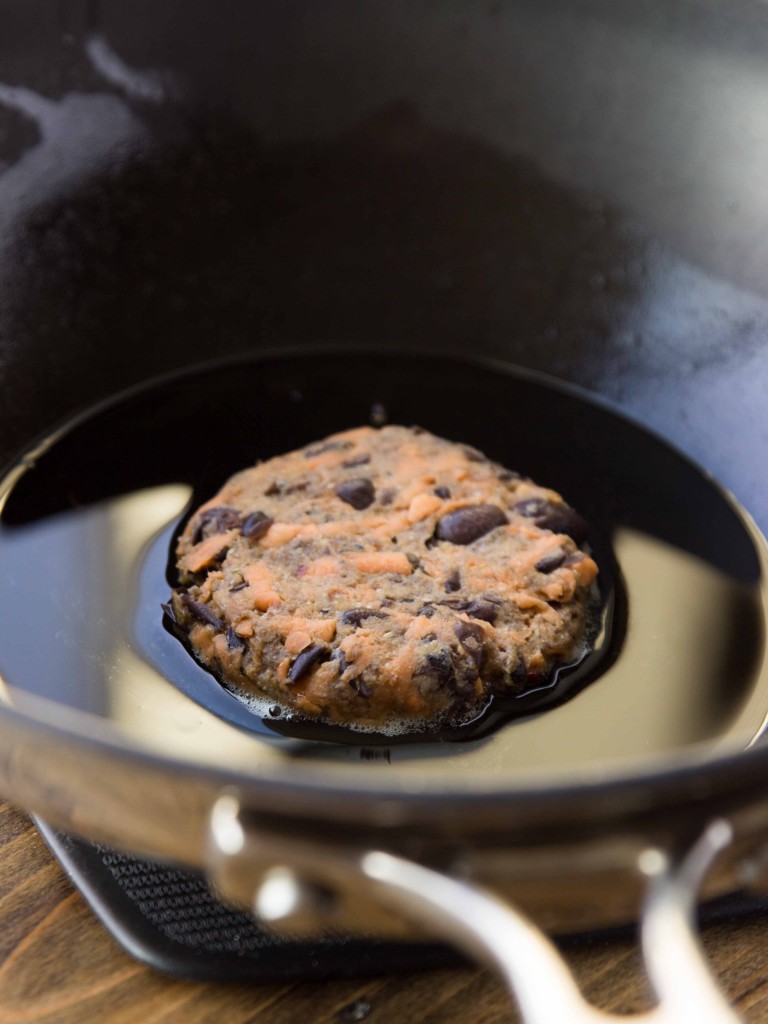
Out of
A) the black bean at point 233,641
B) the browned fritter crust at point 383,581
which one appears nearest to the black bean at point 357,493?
the browned fritter crust at point 383,581

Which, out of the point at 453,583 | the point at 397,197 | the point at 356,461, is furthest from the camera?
the point at 397,197

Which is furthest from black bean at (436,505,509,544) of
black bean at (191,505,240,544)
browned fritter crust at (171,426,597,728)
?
black bean at (191,505,240,544)

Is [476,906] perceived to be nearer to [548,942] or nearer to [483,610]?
[548,942]

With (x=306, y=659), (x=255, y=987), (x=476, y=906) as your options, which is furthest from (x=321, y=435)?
(x=476, y=906)

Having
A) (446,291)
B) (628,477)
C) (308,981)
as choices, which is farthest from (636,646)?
(446,291)

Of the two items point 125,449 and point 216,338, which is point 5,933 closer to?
point 125,449

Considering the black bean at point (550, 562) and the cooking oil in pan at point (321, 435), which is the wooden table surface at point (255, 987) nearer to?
the cooking oil in pan at point (321, 435)

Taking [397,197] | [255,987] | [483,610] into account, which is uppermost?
[397,197]
